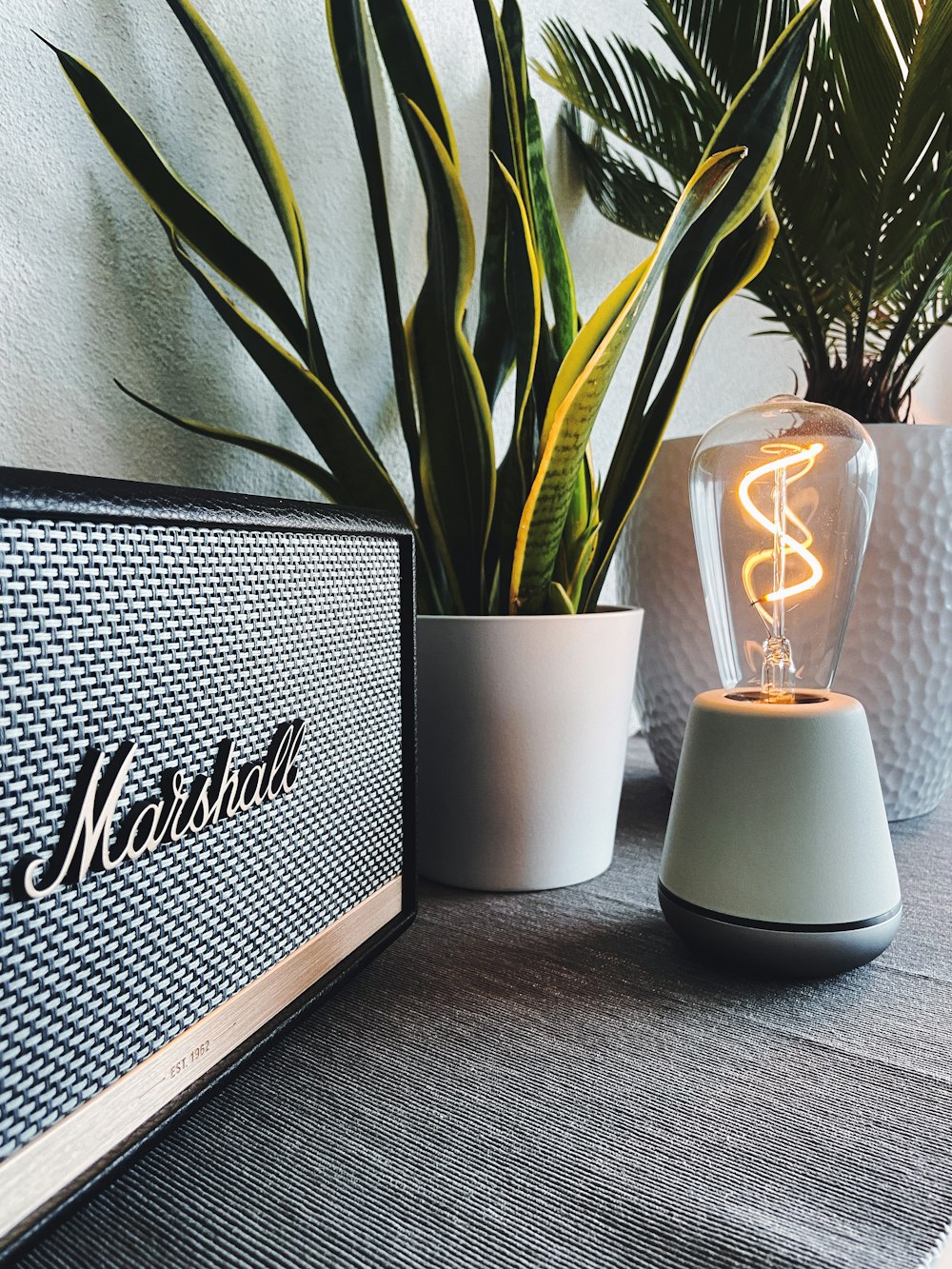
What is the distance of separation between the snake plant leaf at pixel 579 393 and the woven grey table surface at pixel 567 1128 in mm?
186

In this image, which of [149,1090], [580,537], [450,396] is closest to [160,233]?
[450,396]

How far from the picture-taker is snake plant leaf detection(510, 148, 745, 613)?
0.38m

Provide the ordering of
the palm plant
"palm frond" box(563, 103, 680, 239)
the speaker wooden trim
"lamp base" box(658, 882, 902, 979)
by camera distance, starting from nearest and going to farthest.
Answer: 1. the speaker wooden trim
2. "lamp base" box(658, 882, 902, 979)
3. the palm plant
4. "palm frond" box(563, 103, 680, 239)

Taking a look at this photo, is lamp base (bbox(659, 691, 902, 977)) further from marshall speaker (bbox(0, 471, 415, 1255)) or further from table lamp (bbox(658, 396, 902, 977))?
marshall speaker (bbox(0, 471, 415, 1255))

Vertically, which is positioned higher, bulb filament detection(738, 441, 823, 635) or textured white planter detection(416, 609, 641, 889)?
bulb filament detection(738, 441, 823, 635)

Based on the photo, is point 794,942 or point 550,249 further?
point 550,249

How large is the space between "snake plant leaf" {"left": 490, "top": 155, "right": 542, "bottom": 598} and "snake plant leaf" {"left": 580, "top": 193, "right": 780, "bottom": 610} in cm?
5

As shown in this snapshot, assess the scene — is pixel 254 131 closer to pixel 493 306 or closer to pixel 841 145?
pixel 493 306

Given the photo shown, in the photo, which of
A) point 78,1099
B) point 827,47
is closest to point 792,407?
point 827,47

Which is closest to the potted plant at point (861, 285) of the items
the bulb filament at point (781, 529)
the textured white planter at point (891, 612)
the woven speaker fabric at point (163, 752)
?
the textured white planter at point (891, 612)

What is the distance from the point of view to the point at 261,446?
48 cm

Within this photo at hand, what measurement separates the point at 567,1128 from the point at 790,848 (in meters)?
0.14

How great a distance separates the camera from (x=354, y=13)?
47 cm

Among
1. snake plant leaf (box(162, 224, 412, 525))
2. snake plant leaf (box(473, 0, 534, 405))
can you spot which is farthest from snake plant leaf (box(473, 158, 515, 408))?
snake plant leaf (box(162, 224, 412, 525))
